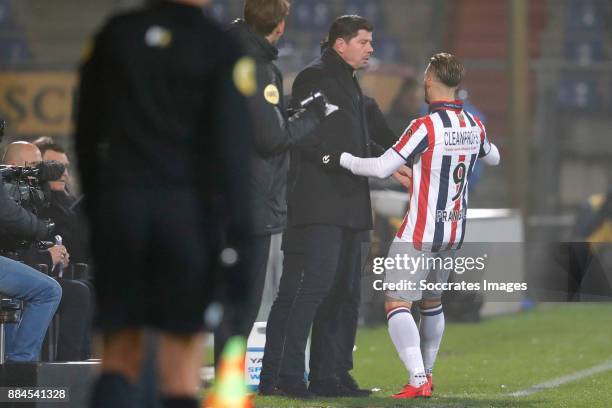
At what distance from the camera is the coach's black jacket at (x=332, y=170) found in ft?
23.4

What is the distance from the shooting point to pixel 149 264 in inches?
142

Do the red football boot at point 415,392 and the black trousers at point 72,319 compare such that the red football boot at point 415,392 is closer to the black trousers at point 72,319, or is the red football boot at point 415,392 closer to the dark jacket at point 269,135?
the dark jacket at point 269,135

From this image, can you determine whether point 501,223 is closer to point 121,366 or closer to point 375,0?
point 375,0

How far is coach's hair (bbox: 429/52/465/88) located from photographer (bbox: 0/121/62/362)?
1.93m

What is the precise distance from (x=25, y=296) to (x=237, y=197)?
3.06 metres

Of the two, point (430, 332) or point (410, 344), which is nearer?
point (410, 344)

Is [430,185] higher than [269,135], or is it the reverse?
[269,135]

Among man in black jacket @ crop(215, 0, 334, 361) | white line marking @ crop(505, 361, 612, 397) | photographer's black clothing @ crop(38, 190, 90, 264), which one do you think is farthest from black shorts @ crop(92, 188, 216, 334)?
white line marking @ crop(505, 361, 612, 397)

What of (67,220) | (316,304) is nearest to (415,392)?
(316,304)

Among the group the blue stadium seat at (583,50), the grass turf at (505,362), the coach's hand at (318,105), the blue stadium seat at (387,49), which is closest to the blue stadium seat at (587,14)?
the blue stadium seat at (583,50)

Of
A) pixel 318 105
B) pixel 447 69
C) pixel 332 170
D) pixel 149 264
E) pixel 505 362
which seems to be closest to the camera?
pixel 149 264

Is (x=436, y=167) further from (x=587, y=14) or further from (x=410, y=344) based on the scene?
(x=587, y=14)

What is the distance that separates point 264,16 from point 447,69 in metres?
1.00

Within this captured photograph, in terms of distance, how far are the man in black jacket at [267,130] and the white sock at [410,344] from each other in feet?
2.90
